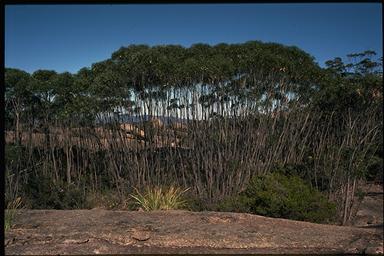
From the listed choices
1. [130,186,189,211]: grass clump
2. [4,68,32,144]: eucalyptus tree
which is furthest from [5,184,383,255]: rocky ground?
[4,68,32,144]: eucalyptus tree

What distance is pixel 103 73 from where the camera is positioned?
34.7 ft

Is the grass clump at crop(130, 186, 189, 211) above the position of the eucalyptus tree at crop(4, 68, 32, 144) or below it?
below

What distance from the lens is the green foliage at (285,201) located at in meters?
8.70

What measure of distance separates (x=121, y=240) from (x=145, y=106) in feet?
16.2

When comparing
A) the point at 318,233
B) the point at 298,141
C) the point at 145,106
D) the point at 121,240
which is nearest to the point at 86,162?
the point at 145,106

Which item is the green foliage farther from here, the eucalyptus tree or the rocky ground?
the eucalyptus tree

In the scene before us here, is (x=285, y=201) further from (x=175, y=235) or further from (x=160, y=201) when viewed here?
(x=175, y=235)

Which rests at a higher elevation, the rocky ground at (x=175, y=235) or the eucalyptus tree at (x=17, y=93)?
the eucalyptus tree at (x=17, y=93)

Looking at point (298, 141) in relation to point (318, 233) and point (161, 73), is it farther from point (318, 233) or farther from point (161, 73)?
point (318, 233)

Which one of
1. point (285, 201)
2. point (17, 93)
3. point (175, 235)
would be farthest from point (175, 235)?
point (17, 93)

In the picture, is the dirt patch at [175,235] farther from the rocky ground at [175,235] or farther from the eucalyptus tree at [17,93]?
the eucalyptus tree at [17,93]

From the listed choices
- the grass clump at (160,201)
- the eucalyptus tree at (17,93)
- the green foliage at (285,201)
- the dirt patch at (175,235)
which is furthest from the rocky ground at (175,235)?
the eucalyptus tree at (17,93)

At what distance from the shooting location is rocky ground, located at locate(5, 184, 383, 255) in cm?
602

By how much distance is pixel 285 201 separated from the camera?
8.66 metres
